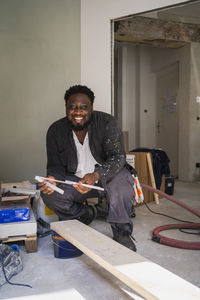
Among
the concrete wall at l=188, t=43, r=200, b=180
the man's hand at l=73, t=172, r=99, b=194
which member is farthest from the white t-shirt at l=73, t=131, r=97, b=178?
the concrete wall at l=188, t=43, r=200, b=180

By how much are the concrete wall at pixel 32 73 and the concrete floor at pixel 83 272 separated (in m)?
1.28

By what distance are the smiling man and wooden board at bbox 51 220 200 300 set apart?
333mm

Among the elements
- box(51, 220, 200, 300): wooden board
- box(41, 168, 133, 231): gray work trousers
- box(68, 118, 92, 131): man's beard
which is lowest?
box(51, 220, 200, 300): wooden board

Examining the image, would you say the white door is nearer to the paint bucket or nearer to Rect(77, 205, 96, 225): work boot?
Rect(77, 205, 96, 225): work boot

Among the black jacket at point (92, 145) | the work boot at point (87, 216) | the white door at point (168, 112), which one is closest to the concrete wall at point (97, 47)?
the black jacket at point (92, 145)

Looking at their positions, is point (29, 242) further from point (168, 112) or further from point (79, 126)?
point (168, 112)

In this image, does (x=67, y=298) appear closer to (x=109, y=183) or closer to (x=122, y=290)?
(x=122, y=290)

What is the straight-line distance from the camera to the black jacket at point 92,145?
2400 mm

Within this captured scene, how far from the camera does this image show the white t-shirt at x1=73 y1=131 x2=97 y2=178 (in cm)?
250

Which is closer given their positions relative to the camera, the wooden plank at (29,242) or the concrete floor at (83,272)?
the concrete floor at (83,272)

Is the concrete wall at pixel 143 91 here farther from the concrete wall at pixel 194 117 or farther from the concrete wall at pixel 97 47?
the concrete wall at pixel 97 47

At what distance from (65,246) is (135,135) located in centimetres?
501

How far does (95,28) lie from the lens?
3479 millimetres

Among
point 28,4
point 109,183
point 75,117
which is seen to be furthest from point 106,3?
point 109,183
